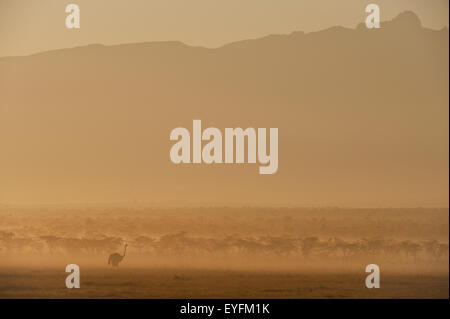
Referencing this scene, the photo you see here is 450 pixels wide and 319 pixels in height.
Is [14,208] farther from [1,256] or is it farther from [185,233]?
[185,233]

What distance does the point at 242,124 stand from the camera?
348 inches

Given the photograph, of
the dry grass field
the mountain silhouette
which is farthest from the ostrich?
the mountain silhouette

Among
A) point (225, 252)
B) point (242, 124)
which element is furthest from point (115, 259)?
point (242, 124)

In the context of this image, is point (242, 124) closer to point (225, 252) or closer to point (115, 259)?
point (225, 252)

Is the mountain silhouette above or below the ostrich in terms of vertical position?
above

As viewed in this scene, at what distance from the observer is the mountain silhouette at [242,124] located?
8844 millimetres

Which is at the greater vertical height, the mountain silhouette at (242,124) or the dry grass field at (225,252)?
the mountain silhouette at (242,124)

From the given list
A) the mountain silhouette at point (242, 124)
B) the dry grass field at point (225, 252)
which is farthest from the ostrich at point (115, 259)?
the mountain silhouette at point (242, 124)

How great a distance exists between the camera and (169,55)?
8.86 metres

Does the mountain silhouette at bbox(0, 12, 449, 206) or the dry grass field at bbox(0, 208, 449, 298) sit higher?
the mountain silhouette at bbox(0, 12, 449, 206)

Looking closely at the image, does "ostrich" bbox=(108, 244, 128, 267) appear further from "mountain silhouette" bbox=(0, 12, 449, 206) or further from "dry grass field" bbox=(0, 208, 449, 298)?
"mountain silhouette" bbox=(0, 12, 449, 206)

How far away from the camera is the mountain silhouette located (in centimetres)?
884

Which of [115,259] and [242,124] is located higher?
[242,124]

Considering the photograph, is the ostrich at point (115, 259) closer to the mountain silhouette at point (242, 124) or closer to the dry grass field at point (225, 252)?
the dry grass field at point (225, 252)
